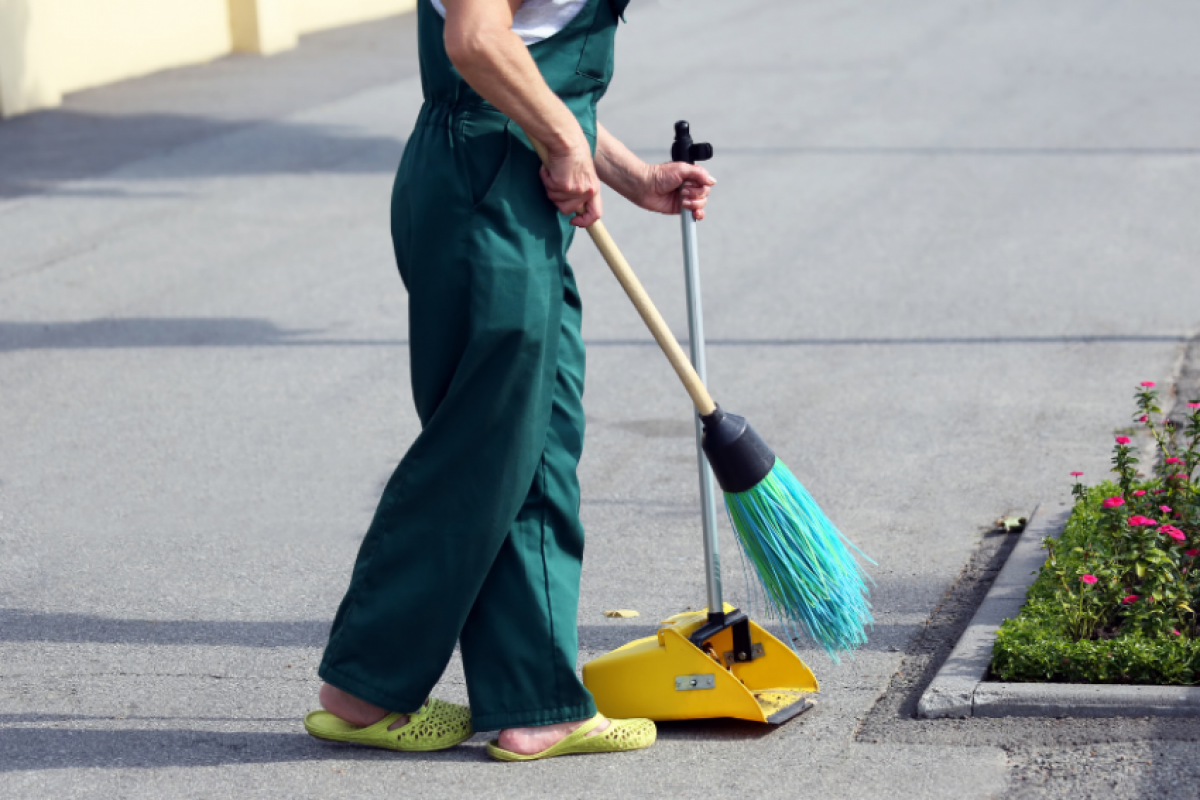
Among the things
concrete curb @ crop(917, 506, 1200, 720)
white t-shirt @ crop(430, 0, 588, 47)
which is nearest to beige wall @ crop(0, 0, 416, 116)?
white t-shirt @ crop(430, 0, 588, 47)

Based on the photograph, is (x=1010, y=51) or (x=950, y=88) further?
(x=1010, y=51)

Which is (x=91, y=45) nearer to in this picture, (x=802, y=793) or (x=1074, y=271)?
(x=1074, y=271)

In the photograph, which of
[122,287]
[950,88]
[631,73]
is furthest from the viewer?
[631,73]

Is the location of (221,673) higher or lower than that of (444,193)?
lower

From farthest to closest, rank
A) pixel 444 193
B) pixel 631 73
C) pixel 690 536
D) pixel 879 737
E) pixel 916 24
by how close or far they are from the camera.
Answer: pixel 916 24
pixel 631 73
pixel 690 536
pixel 879 737
pixel 444 193

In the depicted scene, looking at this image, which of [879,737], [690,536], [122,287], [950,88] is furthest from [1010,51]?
[879,737]

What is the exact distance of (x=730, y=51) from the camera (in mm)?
17047

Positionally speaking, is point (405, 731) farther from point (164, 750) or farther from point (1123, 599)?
point (1123, 599)

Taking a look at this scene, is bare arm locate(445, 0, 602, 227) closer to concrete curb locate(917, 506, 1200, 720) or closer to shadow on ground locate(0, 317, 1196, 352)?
concrete curb locate(917, 506, 1200, 720)

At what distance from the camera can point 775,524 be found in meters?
3.48

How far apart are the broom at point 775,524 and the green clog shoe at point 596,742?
415mm

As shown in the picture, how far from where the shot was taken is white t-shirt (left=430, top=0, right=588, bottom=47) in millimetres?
3215

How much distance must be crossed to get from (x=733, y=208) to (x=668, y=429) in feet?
13.6

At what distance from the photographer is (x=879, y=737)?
3590 millimetres
